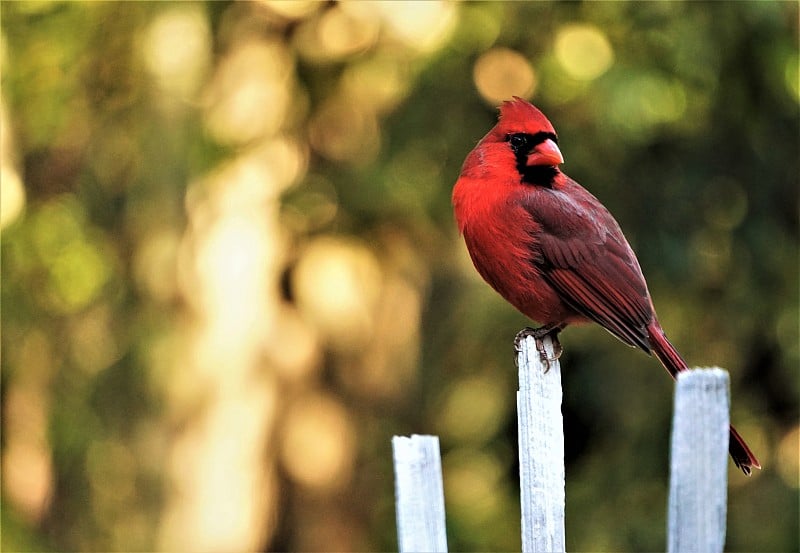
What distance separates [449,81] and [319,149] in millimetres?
722

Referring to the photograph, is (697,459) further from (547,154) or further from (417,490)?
(547,154)

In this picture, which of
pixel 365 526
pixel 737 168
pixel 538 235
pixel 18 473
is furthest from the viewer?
pixel 18 473

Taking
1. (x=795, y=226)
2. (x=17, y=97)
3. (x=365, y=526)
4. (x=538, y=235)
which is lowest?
(x=365, y=526)

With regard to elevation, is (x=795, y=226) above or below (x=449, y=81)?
below

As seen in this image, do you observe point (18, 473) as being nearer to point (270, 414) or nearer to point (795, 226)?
point (270, 414)

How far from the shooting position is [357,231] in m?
5.41

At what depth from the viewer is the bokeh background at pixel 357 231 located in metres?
4.82

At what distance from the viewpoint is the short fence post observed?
5.83ft

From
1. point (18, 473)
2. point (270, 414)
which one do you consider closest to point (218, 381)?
point (270, 414)

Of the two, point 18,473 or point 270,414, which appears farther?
point 18,473

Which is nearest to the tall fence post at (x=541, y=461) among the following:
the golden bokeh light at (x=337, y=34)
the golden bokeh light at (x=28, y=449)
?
the golden bokeh light at (x=337, y=34)

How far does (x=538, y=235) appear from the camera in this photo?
271cm

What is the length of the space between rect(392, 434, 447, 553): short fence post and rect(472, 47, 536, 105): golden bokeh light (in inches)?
125

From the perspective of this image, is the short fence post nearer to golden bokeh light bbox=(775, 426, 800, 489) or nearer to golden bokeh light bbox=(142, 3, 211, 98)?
golden bokeh light bbox=(142, 3, 211, 98)
